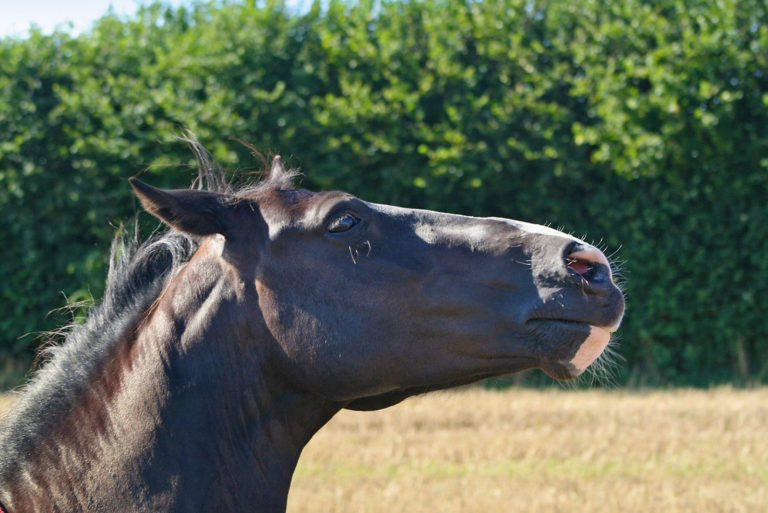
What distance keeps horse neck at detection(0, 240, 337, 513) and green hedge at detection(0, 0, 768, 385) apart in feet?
22.3

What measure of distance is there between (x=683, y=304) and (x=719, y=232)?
930 millimetres

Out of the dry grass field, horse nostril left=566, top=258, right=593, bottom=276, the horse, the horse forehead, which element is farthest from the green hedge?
horse nostril left=566, top=258, right=593, bottom=276

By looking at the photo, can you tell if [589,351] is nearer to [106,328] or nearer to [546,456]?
[106,328]

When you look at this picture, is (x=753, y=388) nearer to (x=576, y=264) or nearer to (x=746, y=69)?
(x=746, y=69)

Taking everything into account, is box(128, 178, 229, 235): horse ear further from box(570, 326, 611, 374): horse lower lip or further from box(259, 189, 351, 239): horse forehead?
box(570, 326, 611, 374): horse lower lip

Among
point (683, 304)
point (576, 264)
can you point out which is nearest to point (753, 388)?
point (683, 304)

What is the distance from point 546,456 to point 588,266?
449 centimetres

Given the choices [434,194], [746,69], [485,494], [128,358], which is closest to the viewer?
[128,358]

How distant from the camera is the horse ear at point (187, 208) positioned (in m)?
2.73

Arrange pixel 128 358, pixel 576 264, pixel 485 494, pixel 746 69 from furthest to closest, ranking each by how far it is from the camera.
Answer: pixel 746 69 < pixel 485 494 < pixel 128 358 < pixel 576 264

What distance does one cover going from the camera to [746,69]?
368 inches

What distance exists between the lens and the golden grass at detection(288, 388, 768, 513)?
5.80 metres

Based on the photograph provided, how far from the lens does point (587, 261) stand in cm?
274

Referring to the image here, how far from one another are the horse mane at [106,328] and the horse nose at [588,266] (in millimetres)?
1055
